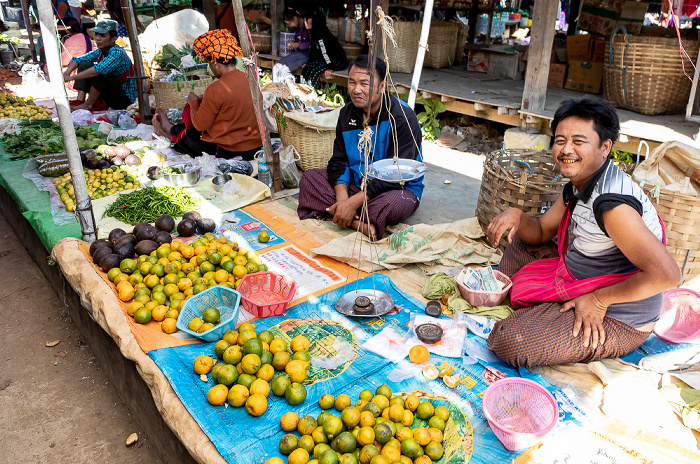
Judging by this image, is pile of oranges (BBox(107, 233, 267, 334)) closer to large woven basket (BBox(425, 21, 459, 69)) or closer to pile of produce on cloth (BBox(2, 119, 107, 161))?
pile of produce on cloth (BBox(2, 119, 107, 161))

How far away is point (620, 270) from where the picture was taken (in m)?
2.23

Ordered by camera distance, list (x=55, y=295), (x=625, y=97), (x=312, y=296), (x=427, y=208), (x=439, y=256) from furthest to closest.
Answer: (x=625, y=97), (x=427, y=208), (x=55, y=295), (x=439, y=256), (x=312, y=296)

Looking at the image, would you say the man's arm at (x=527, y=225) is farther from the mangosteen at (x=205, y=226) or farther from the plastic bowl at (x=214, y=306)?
the mangosteen at (x=205, y=226)

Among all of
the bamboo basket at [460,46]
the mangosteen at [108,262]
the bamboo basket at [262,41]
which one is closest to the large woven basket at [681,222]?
the mangosteen at [108,262]

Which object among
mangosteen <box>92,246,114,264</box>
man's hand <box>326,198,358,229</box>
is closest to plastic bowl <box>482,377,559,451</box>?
man's hand <box>326,198,358,229</box>

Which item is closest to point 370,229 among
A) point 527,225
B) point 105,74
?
point 527,225

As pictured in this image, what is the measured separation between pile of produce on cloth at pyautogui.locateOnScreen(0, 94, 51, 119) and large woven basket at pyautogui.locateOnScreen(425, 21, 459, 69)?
5909 millimetres

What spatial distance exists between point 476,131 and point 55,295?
550 centimetres

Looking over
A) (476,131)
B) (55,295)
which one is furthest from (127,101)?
(476,131)

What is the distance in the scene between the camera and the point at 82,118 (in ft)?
20.7

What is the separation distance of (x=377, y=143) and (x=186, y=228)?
60.9 inches

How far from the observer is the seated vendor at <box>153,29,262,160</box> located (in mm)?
4449

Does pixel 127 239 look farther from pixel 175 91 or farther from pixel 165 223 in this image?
pixel 175 91

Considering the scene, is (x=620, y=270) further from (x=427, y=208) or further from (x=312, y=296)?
(x=427, y=208)
